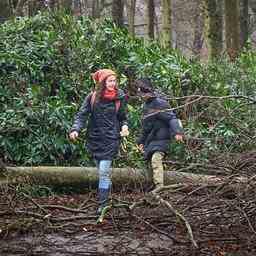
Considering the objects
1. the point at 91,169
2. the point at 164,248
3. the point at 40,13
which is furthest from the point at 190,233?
the point at 40,13

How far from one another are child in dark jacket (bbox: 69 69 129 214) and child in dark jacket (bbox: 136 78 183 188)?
403mm

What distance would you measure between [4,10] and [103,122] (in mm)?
6495

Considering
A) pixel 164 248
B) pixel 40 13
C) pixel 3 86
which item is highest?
pixel 40 13

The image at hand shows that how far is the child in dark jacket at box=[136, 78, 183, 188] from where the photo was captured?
25.5 ft

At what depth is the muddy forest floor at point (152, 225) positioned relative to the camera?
5.87 meters

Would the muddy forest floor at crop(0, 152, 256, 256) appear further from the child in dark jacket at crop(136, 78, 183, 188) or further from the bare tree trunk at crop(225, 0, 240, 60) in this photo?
the bare tree trunk at crop(225, 0, 240, 60)

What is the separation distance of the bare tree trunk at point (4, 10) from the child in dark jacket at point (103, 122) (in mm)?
6052

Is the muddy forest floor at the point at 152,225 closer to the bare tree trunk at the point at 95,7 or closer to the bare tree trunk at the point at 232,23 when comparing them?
the bare tree trunk at the point at 232,23

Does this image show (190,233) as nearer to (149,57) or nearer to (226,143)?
(226,143)

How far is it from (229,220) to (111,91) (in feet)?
7.43

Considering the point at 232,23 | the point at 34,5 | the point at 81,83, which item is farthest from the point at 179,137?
the point at 232,23

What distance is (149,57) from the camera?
37.0 ft

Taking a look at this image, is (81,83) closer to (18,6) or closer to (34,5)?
(18,6)

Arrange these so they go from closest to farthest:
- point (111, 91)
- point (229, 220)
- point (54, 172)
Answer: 1. point (229, 220)
2. point (111, 91)
3. point (54, 172)
